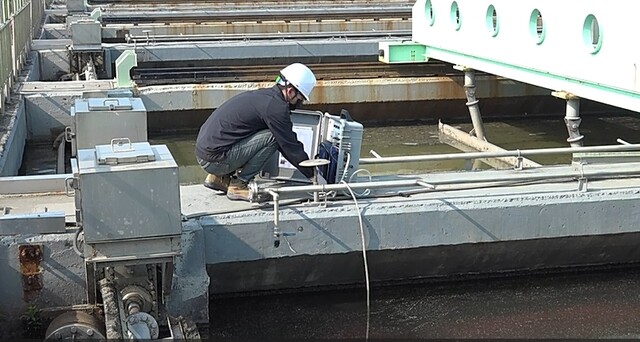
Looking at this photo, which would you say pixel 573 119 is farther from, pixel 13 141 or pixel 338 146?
pixel 13 141

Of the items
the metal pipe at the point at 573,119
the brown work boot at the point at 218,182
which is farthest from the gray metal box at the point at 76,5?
the brown work boot at the point at 218,182

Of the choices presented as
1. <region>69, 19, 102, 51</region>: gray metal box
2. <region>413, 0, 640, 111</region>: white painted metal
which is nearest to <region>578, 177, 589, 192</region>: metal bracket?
<region>413, 0, 640, 111</region>: white painted metal

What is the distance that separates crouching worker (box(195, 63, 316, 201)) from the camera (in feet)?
21.5

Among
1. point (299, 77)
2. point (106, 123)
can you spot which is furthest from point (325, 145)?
point (106, 123)

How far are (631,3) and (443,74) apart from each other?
6.63 meters

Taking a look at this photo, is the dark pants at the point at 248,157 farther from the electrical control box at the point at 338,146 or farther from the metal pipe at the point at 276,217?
the electrical control box at the point at 338,146

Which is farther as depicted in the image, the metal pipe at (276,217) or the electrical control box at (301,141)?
the electrical control box at (301,141)

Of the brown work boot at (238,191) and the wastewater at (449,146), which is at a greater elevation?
the brown work boot at (238,191)

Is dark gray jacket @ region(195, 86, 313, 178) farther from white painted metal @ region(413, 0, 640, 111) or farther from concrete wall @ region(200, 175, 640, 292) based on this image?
white painted metal @ region(413, 0, 640, 111)

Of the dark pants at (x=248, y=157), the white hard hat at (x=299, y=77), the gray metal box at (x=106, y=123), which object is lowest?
the dark pants at (x=248, y=157)

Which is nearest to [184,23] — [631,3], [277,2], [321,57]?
[321,57]

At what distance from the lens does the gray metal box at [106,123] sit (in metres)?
7.13

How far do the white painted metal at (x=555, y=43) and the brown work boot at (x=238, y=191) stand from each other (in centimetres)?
423

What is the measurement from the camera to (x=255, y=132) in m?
6.74
